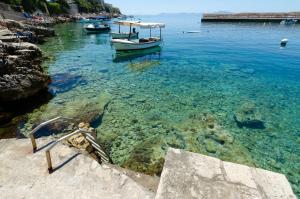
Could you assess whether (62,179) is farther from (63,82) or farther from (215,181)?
(63,82)

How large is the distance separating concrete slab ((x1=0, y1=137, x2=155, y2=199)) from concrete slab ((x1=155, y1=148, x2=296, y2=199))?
1.31m

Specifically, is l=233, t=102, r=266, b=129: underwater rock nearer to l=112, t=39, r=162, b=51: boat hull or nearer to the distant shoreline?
l=112, t=39, r=162, b=51: boat hull

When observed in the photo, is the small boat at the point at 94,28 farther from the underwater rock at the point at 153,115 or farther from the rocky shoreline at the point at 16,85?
the underwater rock at the point at 153,115

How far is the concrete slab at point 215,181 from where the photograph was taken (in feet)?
9.53

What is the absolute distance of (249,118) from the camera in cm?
1116

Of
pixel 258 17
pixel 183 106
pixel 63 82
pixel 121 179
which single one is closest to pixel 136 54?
pixel 63 82

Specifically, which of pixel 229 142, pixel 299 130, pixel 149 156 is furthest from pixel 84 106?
pixel 299 130

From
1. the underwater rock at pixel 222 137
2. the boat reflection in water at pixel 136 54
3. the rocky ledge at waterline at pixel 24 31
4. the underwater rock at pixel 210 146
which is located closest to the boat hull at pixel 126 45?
the boat reflection in water at pixel 136 54

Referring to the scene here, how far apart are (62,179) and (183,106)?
375 inches

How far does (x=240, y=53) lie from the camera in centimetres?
2908

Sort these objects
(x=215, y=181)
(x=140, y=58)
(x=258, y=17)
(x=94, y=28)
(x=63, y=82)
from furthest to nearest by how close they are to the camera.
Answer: (x=258, y=17) → (x=94, y=28) → (x=140, y=58) → (x=63, y=82) → (x=215, y=181)

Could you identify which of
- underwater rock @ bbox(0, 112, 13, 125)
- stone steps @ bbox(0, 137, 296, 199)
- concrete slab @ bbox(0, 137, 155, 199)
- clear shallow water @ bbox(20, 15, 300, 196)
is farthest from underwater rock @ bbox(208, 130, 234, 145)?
underwater rock @ bbox(0, 112, 13, 125)

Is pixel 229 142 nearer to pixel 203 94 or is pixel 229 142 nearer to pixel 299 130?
pixel 299 130

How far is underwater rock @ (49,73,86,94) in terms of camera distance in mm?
14665
